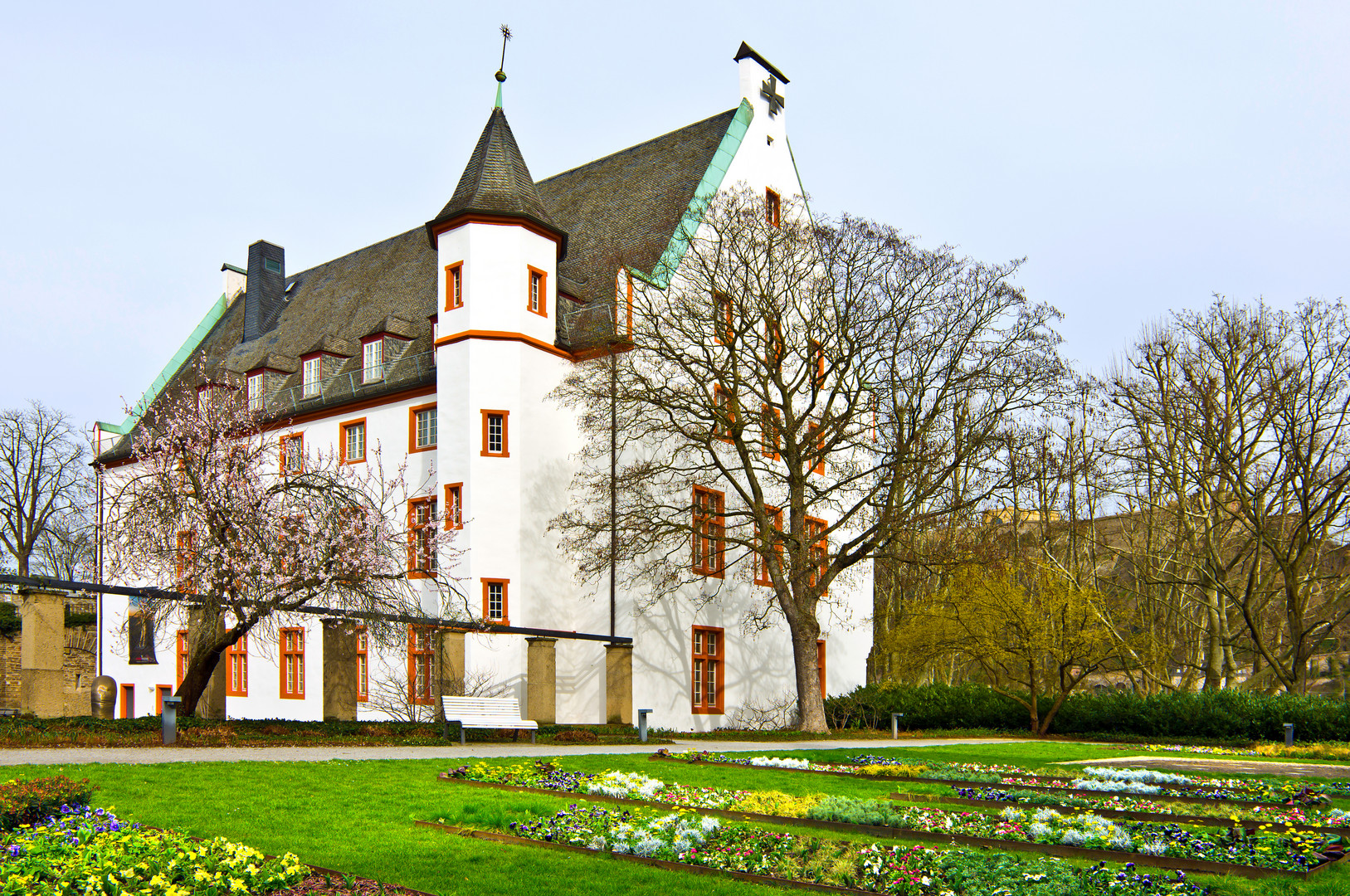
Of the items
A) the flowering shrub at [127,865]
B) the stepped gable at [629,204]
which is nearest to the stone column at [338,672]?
the stepped gable at [629,204]

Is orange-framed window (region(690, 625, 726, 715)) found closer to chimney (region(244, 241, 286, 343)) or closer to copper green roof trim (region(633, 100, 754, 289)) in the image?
copper green roof trim (region(633, 100, 754, 289))

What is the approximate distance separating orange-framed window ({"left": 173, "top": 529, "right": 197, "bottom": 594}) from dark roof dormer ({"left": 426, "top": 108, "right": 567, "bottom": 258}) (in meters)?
11.7

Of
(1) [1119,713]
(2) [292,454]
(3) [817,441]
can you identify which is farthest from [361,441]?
(1) [1119,713]

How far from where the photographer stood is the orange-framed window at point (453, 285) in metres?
28.4

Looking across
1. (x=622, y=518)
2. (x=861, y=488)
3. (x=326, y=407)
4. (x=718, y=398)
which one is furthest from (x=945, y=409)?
(x=326, y=407)

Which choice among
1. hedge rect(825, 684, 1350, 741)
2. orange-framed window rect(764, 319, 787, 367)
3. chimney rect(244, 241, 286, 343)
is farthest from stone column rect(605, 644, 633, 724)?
chimney rect(244, 241, 286, 343)

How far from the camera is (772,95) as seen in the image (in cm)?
3419

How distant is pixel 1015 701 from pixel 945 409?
32.7 ft

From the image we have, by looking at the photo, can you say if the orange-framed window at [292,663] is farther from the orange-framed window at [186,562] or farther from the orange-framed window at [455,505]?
the orange-framed window at [186,562]

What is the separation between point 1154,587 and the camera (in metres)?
40.8

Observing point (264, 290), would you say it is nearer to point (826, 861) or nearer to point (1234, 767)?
point (1234, 767)

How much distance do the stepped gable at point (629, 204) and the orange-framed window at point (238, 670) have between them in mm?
15362

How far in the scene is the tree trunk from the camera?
1046 inches

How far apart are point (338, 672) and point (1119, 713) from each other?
20.4 metres
